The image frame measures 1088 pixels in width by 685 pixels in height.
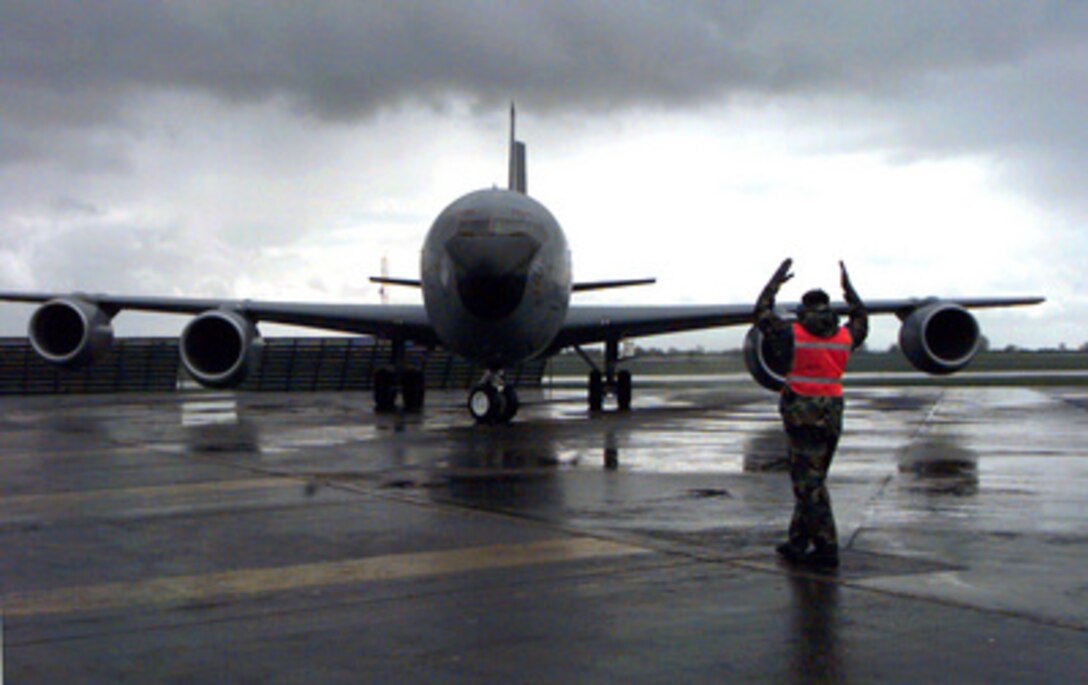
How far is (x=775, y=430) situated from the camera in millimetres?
17969

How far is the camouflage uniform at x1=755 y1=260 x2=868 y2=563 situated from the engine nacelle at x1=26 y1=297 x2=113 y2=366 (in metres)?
20.1

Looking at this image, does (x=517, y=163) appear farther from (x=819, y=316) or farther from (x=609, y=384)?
(x=819, y=316)

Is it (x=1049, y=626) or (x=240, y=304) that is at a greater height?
(x=240, y=304)

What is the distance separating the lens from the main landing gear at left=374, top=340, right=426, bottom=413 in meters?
25.1

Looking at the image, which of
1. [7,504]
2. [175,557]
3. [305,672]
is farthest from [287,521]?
[305,672]

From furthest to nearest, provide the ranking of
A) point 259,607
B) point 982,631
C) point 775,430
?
point 775,430
point 259,607
point 982,631

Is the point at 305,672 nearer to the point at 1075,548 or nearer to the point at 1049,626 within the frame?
the point at 1049,626

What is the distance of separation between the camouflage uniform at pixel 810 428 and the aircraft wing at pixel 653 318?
1610cm

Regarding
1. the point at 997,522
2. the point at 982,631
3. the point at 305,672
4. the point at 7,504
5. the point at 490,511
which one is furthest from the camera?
the point at 7,504

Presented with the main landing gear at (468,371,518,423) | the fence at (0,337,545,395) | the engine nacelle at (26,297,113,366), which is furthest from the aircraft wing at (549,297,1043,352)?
the fence at (0,337,545,395)

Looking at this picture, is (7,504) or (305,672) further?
(7,504)

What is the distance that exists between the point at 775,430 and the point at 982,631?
42.7ft

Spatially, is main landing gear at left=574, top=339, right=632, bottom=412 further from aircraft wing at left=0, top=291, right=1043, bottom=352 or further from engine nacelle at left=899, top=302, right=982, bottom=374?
engine nacelle at left=899, top=302, right=982, bottom=374

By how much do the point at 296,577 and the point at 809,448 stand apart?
3217mm
